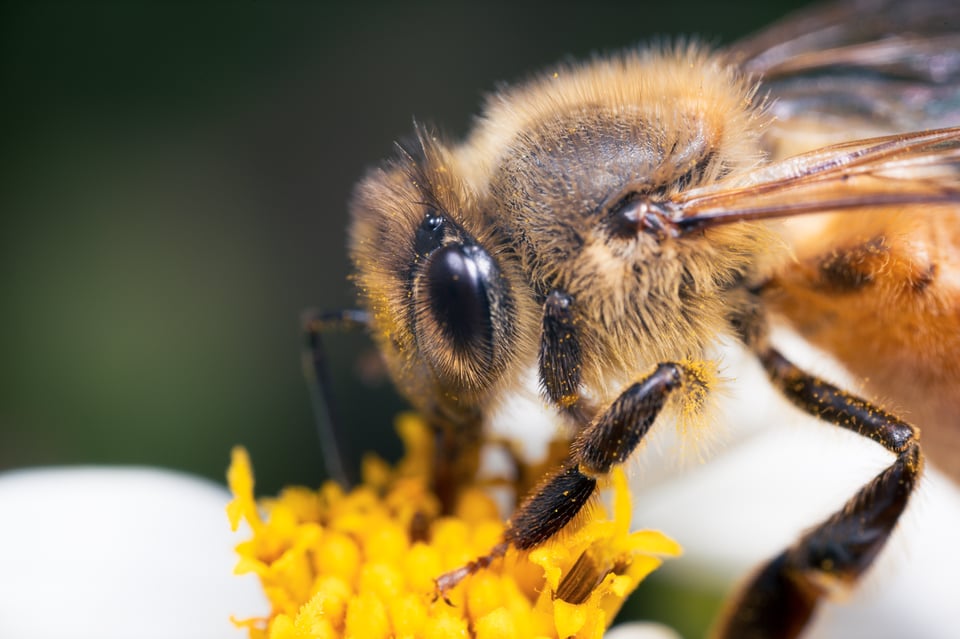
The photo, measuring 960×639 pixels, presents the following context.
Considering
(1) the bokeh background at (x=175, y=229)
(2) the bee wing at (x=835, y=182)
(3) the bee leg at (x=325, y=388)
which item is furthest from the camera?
(1) the bokeh background at (x=175, y=229)

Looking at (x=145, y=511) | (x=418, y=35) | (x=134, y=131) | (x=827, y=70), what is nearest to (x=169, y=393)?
(x=134, y=131)

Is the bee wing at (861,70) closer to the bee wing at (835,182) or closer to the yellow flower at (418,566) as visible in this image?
the bee wing at (835,182)

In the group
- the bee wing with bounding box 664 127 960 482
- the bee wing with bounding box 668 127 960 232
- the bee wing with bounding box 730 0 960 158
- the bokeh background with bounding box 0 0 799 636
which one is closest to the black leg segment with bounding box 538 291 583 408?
the bee wing with bounding box 668 127 960 232

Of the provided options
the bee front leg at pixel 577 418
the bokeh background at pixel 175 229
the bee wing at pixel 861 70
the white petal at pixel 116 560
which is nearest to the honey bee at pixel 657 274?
the bee front leg at pixel 577 418

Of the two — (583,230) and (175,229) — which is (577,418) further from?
(175,229)

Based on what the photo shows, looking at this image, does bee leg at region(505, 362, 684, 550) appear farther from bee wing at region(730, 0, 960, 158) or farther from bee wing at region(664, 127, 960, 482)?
bee wing at region(730, 0, 960, 158)

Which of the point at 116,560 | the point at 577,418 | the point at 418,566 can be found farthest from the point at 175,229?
the point at 577,418

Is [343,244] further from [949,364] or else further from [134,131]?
[949,364]

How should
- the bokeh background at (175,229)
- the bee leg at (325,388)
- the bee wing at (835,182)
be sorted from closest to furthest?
the bee wing at (835,182)
the bee leg at (325,388)
the bokeh background at (175,229)
